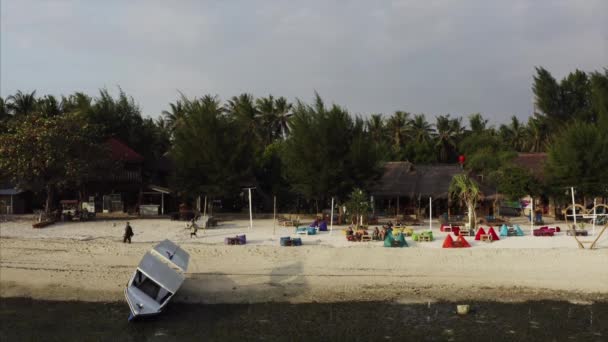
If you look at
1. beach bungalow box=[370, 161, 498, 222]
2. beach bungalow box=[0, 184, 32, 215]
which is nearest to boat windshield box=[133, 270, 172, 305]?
beach bungalow box=[370, 161, 498, 222]

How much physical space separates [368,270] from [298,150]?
1588cm

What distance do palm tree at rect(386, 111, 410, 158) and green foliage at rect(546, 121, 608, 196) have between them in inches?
1130

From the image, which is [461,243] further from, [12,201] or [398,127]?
[398,127]

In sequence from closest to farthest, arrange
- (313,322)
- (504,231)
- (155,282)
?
(313,322) → (155,282) → (504,231)

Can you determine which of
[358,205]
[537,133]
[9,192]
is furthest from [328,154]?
[537,133]

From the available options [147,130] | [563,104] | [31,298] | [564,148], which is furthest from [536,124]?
[31,298]

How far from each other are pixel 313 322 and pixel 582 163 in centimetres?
2624

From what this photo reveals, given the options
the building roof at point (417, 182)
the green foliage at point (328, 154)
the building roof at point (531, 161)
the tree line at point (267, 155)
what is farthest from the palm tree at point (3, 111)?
the building roof at point (531, 161)

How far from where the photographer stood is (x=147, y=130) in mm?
52562

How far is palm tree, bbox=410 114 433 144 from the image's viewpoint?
209 ft

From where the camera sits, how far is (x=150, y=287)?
1791 cm

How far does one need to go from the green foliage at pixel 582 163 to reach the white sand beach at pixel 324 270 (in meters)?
10.5

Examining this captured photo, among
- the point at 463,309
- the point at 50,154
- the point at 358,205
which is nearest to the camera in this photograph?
the point at 463,309

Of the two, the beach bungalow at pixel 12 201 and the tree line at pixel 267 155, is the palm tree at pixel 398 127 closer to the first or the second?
the tree line at pixel 267 155
